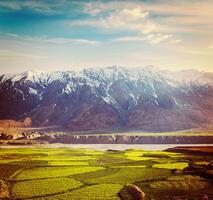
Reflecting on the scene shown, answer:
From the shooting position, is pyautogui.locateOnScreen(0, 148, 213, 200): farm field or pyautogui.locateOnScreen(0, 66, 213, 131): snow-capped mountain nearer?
pyautogui.locateOnScreen(0, 148, 213, 200): farm field

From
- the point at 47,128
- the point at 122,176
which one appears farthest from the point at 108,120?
the point at 122,176

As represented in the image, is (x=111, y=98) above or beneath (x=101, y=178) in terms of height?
above

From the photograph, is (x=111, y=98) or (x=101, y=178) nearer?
(x=101, y=178)

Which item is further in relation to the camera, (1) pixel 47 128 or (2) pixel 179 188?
(1) pixel 47 128

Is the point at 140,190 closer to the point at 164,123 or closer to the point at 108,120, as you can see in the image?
the point at 164,123

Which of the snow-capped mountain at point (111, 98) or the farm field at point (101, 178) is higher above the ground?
the snow-capped mountain at point (111, 98)
